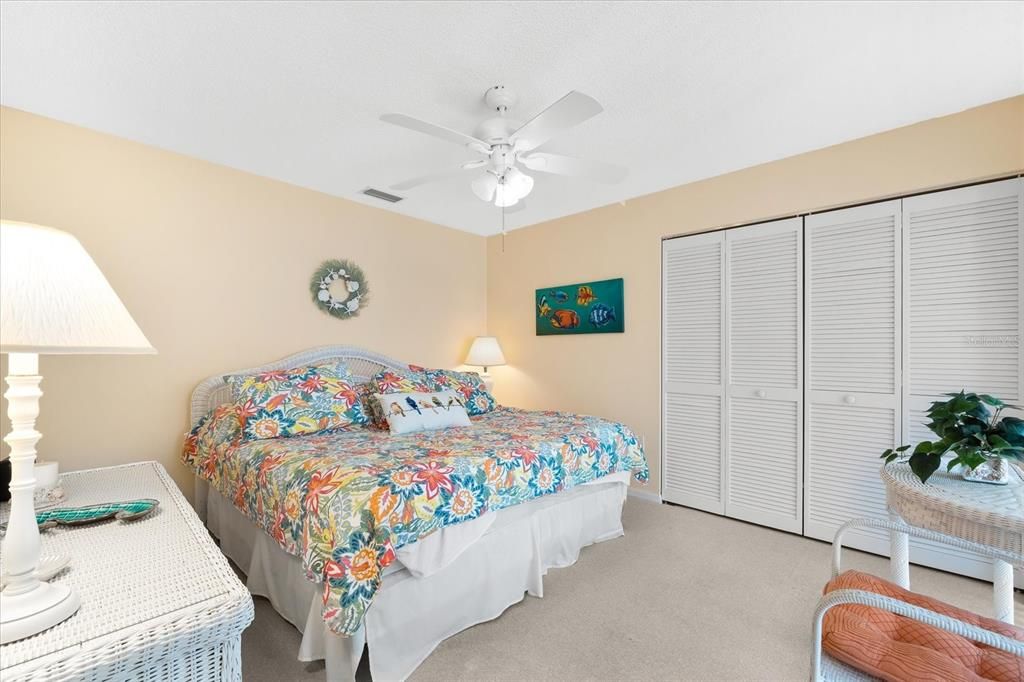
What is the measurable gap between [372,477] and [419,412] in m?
1.12

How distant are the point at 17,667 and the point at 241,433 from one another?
6.11 feet

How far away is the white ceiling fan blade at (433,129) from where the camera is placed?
172 cm

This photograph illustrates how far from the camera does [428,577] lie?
181cm

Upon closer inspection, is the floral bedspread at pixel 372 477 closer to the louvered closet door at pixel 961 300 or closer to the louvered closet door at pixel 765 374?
the louvered closet door at pixel 765 374

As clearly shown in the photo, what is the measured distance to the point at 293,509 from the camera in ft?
5.74

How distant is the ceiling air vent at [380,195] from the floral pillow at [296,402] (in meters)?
1.46

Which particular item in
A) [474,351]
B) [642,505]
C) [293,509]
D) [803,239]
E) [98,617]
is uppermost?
[803,239]

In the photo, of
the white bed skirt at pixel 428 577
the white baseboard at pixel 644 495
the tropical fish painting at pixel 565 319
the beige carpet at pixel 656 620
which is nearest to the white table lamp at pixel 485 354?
the tropical fish painting at pixel 565 319

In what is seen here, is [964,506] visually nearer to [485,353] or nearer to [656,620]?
[656,620]

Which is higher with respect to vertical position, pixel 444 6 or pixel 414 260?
pixel 444 6

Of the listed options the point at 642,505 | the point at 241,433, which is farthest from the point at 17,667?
the point at 642,505

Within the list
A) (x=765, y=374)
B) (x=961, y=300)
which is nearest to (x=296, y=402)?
(x=765, y=374)

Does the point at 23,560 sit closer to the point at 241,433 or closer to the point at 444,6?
the point at 241,433

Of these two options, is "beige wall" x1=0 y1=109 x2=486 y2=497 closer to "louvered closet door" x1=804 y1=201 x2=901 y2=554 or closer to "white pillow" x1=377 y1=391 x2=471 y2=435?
"white pillow" x1=377 y1=391 x2=471 y2=435
